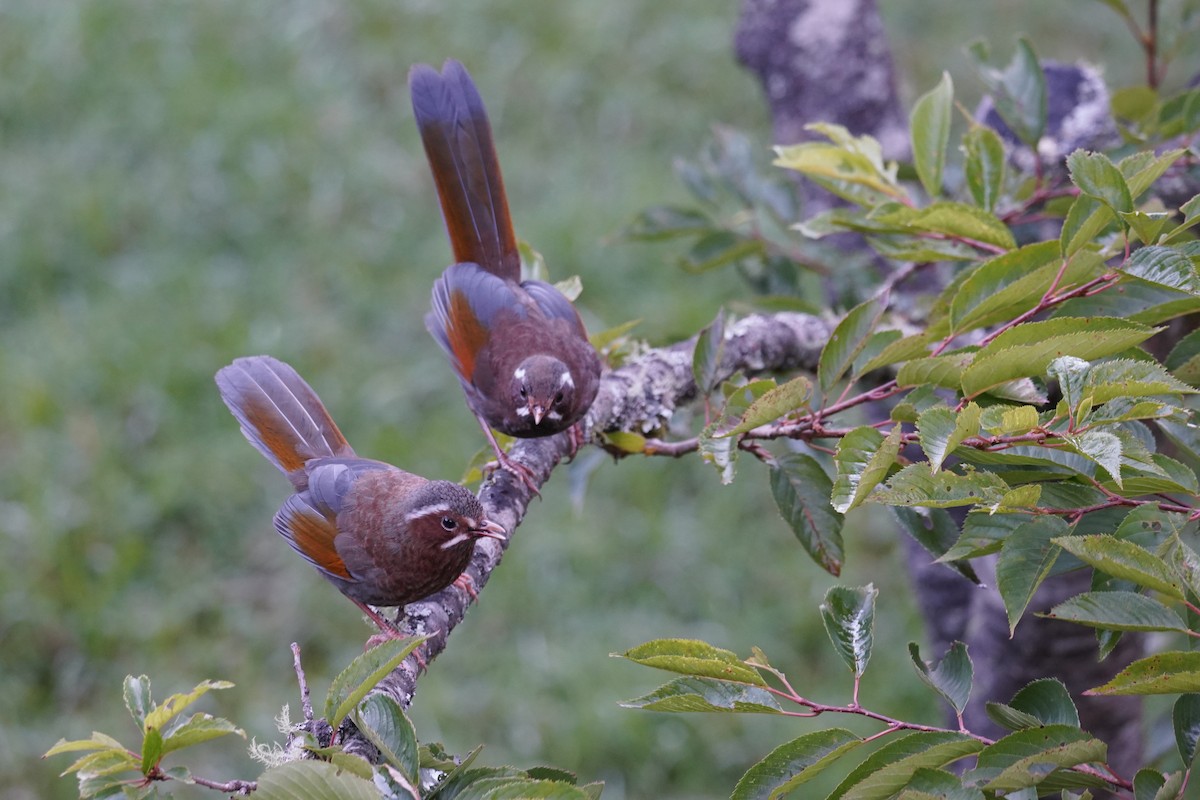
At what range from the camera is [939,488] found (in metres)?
1.64

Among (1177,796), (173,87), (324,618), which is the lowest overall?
(324,618)

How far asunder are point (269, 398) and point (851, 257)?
171cm

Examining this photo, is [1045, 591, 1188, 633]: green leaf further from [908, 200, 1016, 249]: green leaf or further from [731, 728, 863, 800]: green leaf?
[908, 200, 1016, 249]: green leaf

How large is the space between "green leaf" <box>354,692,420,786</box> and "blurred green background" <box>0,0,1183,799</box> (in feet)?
9.58

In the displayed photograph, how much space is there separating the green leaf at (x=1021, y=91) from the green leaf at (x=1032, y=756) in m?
1.82

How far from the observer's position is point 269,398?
2982 millimetres

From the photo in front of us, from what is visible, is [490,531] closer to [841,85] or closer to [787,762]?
[787,762]

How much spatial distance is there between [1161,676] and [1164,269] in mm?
639

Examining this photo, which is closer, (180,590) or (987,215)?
(987,215)

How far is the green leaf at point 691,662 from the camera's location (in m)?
1.65

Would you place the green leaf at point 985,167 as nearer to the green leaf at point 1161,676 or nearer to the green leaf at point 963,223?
the green leaf at point 963,223

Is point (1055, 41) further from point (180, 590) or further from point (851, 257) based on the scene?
point (180, 590)

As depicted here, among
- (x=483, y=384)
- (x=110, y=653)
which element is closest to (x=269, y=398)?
(x=483, y=384)

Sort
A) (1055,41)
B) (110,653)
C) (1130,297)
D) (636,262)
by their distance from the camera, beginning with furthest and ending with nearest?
(1055,41), (636,262), (110,653), (1130,297)
